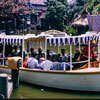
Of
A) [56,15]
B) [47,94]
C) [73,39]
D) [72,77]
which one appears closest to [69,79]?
[72,77]

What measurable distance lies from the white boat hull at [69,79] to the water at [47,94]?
0.19 metres

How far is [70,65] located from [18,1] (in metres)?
27.7

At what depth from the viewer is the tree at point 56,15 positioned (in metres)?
44.2

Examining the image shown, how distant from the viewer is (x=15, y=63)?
1174cm

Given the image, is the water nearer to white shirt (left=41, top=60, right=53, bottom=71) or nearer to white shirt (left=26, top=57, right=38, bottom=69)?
white shirt (left=41, top=60, right=53, bottom=71)

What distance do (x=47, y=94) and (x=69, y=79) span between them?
1.06 meters

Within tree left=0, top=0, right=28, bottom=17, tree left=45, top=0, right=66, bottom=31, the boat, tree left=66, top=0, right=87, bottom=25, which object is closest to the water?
the boat

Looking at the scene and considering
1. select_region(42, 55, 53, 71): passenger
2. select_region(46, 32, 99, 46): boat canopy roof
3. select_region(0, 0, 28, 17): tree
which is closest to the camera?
select_region(46, 32, 99, 46): boat canopy roof

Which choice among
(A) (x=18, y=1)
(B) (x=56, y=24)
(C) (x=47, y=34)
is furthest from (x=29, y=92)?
(B) (x=56, y=24)

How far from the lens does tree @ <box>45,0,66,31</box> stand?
145ft

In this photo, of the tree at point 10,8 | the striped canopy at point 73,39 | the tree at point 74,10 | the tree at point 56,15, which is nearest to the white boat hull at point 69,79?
the striped canopy at point 73,39

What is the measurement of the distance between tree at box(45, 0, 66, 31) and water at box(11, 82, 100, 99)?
107ft

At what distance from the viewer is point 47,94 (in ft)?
36.9

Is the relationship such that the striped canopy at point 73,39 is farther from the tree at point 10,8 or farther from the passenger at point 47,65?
the tree at point 10,8
